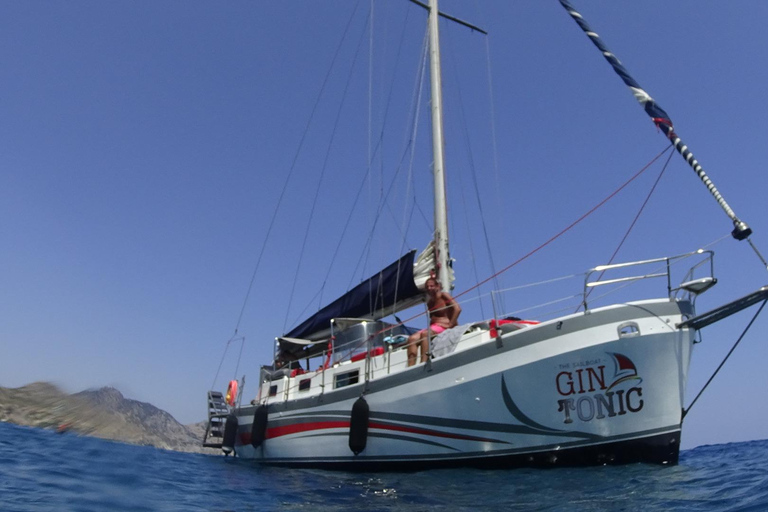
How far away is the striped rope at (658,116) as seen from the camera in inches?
378

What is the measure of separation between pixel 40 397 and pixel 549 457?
9.37 metres

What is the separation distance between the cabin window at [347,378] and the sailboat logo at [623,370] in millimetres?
5773

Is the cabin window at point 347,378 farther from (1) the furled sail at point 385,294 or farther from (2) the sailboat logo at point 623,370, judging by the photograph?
(2) the sailboat logo at point 623,370

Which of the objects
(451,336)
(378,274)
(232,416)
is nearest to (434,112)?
(378,274)

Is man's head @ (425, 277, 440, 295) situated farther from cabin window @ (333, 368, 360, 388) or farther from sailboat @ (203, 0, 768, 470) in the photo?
cabin window @ (333, 368, 360, 388)

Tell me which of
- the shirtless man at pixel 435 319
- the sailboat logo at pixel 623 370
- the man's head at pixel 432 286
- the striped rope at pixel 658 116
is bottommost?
the sailboat logo at pixel 623 370

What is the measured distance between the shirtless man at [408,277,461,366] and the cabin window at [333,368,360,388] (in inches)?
69.3

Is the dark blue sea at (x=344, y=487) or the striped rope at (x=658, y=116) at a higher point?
the striped rope at (x=658, y=116)

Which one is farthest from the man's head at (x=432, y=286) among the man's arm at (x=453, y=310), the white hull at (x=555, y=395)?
the white hull at (x=555, y=395)

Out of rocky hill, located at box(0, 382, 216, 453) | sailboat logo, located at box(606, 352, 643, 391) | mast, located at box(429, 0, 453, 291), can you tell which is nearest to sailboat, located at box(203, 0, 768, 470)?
sailboat logo, located at box(606, 352, 643, 391)

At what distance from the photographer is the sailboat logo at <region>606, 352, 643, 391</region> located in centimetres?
1005

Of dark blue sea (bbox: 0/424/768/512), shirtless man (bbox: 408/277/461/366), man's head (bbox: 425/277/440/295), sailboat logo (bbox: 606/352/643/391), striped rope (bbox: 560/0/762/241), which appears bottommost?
dark blue sea (bbox: 0/424/768/512)

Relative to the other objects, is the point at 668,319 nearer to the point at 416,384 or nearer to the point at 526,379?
the point at 526,379

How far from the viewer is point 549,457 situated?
10438mm
